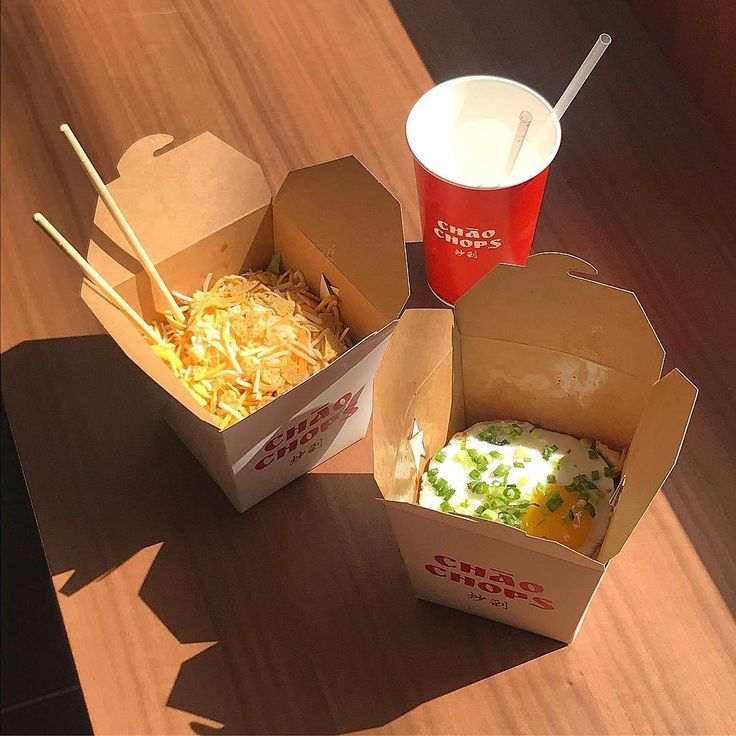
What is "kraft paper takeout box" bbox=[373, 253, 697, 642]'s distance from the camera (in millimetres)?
748

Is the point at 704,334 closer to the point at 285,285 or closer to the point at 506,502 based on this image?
the point at 506,502

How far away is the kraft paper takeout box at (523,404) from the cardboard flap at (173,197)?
0.28m

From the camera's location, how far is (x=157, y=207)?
968 mm

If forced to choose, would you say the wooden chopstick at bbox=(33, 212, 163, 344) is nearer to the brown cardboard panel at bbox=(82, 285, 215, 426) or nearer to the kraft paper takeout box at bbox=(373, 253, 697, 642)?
the brown cardboard panel at bbox=(82, 285, 215, 426)

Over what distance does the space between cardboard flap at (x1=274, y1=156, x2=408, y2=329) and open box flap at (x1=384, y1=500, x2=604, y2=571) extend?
8.9 inches

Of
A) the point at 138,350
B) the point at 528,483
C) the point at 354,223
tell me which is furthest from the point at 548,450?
the point at 138,350

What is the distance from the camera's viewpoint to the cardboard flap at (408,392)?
0.80 m

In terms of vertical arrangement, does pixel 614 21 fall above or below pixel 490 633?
above

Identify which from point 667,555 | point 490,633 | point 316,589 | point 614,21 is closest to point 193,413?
point 316,589

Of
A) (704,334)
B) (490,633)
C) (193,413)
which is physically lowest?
(490,633)

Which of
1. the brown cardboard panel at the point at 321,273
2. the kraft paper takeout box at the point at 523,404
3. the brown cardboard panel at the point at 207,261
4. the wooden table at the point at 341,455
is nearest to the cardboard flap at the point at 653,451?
the kraft paper takeout box at the point at 523,404

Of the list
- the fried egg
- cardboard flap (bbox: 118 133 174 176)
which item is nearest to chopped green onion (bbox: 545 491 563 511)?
the fried egg

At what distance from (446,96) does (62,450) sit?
0.55 meters

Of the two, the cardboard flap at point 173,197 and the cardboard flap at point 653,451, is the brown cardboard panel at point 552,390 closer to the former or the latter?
the cardboard flap at point 653,451
